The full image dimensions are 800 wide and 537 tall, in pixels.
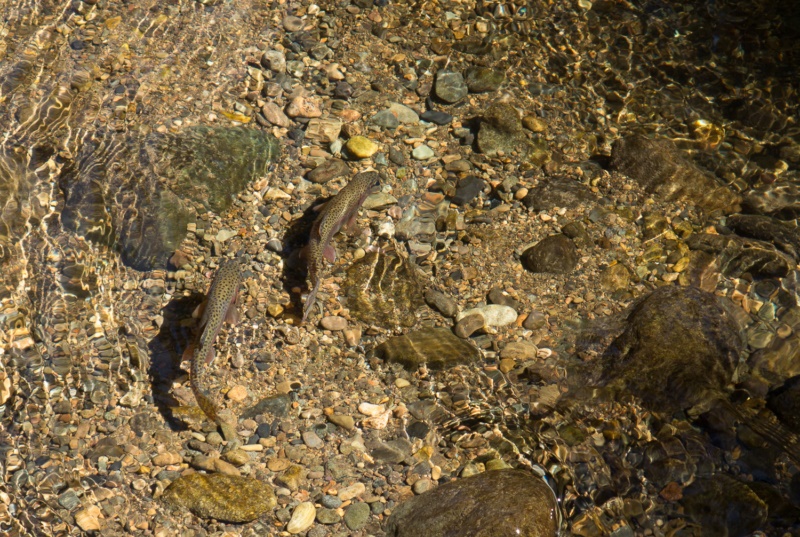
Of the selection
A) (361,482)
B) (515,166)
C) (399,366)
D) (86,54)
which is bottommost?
(361,482)

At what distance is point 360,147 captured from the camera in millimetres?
7250

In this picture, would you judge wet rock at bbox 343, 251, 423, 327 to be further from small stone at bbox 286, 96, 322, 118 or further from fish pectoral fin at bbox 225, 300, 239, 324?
small stone at bbox 286, 96, 322, 118

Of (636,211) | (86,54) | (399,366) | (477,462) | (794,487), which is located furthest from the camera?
(86,54)

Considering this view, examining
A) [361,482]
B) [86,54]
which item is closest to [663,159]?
[361,482]

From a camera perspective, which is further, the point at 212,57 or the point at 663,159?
the point at 212,57

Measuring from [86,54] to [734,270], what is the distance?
7.78m

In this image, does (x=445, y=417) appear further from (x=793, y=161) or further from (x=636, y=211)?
(x=793, y=161)

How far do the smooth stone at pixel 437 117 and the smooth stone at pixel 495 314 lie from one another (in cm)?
249

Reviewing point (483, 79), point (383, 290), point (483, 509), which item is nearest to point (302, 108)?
point (483, 79)

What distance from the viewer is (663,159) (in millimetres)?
7156

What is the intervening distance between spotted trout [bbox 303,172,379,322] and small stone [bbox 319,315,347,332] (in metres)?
0.18

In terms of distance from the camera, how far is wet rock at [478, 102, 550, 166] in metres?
7.44

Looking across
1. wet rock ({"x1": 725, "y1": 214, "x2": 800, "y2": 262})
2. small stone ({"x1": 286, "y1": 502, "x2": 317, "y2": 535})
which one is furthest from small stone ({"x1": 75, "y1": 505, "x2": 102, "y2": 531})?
wet rock ({"x1": 725, "y1": 214, "x2": 800, "y2": 262})

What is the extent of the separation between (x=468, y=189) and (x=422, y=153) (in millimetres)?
704
